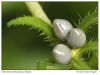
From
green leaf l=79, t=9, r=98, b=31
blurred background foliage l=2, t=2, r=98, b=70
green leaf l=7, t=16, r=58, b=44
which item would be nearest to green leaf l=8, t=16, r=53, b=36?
green leaf l=7, t=16, r=58, b=44

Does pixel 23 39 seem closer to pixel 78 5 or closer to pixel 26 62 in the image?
pixel 26 62

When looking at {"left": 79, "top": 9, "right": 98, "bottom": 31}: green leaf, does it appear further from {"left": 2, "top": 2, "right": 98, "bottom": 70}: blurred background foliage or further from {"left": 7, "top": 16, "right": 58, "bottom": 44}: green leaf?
{"left": 2, "top": 2, "right": 98, "bottom": 70}: blurred background foliage

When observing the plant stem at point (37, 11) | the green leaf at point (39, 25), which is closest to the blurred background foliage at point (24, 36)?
the plant stem at point (37, 11)

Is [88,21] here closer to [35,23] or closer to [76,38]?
[76,38]

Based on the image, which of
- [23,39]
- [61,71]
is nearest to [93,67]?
[61,71]

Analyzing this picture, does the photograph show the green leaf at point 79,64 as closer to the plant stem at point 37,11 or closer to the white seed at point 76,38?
the white seed at point 76,38

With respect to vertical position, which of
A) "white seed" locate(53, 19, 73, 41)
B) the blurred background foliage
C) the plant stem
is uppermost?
A: the plant stem
